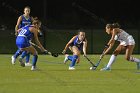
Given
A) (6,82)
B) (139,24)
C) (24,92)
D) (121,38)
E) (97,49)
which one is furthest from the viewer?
(139,24)

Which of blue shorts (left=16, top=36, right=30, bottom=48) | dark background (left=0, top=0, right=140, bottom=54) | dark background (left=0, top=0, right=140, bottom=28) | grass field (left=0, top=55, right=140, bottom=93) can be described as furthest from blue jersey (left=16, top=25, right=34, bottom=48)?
dark background (left=0, top=0, right=140, bottom=28)

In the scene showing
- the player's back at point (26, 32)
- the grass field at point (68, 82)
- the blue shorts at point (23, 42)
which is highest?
the player's back at point (26, 32)

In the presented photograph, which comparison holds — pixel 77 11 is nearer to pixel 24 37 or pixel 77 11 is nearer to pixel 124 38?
pixel 124 38

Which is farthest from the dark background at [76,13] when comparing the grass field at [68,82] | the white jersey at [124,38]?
the grass field at [68,82]

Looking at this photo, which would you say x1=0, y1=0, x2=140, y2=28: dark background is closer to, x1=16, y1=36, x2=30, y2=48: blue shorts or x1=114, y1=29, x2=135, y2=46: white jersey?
x1=114, y1=29, x2=135, y2=46: white jersey

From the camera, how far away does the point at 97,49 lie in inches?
1399

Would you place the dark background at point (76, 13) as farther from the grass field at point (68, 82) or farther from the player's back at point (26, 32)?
the grass field at point (68, 82)

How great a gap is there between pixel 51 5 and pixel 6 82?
35986 mm

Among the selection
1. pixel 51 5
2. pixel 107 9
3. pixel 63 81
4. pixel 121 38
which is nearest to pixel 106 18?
pixel 107 9

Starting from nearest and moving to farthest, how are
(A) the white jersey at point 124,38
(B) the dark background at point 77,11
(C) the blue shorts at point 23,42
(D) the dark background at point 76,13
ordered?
(C) the blue shorts at point 23,42
(A) the white jersey at point 124,38
(D) the dark background at point 76,13
(B) the dark background at point 77,11

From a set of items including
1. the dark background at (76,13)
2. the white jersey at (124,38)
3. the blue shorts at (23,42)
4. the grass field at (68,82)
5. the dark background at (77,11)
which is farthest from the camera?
the dark background at (77,11)

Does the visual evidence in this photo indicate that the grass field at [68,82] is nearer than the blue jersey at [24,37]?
Yes

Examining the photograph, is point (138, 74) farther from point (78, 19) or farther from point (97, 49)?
point (78, 19)

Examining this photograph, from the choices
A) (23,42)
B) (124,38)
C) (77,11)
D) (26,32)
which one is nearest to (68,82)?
(23,42)
